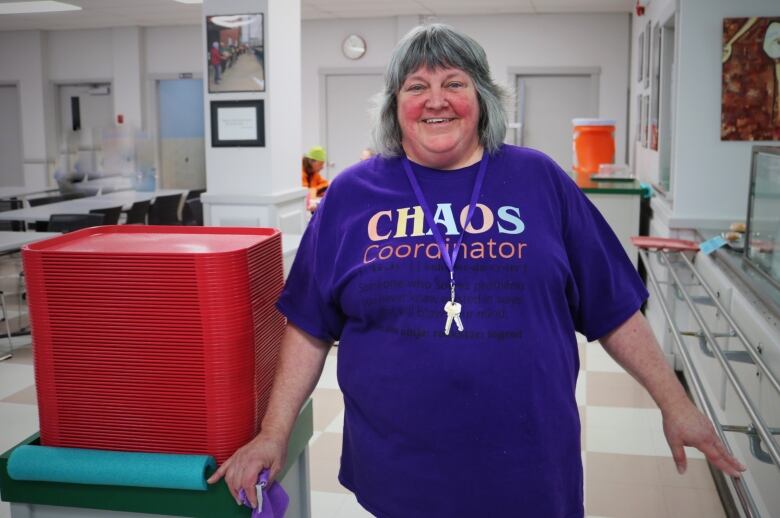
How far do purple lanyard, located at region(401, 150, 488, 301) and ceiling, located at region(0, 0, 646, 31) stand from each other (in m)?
7.78

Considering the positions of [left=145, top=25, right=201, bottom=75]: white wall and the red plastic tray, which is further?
[left=145, top=25, right=201, bottom=75]: white wall

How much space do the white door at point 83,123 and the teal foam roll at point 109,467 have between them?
10612 millimetres

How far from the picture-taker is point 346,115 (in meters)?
10.6

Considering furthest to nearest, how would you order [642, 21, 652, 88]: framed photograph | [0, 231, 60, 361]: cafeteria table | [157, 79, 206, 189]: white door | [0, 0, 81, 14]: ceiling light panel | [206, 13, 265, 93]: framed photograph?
[157, 79, 206, 189]: white door < [0, 0, 81, 14]: ceiling light panel < [642, 21, 652, 88]: framed photograph < [206, 13, 265, 93]: framed photograph < [0, 231, 60, 361]: cafeteria table

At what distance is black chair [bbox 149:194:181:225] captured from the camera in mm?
8055

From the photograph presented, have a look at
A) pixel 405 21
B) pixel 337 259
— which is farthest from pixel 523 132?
pixel 337 259

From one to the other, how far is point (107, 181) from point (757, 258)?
957cm

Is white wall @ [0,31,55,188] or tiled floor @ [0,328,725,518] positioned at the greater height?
white wall @ [0,31,55,188]

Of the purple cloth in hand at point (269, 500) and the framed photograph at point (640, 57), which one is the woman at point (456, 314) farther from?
the framed photograph at point (640, 57)

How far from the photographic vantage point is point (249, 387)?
1.43m

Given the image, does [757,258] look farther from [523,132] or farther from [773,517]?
[523,132]

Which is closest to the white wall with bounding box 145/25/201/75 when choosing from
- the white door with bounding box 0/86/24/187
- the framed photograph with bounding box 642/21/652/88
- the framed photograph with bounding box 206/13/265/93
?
the white door with bounding box 0/86/24/187

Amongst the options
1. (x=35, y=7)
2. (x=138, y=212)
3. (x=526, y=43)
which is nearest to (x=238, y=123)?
(x=138, y=212)

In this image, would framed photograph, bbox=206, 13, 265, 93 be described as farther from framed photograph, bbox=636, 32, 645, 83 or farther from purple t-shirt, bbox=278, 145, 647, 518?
purple t-shirt, bbox=278, 145, 647, 518
